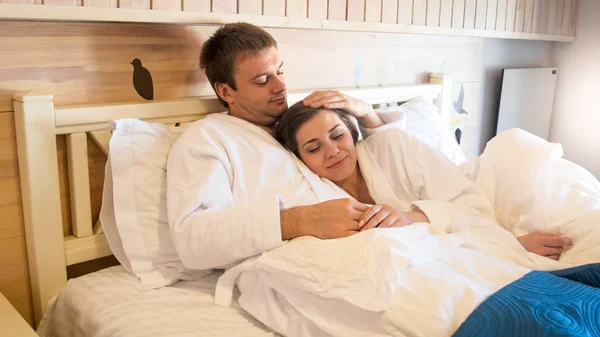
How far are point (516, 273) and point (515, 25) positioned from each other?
6.64 ft

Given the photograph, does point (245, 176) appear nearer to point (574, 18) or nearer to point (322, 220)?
point (322, 220)

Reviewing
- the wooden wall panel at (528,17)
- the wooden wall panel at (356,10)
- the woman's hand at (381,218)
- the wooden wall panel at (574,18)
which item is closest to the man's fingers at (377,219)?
the woman's hand at (381,218)

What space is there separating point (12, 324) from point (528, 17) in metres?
2.71

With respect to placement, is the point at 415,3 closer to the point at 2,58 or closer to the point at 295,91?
the point at 295,91

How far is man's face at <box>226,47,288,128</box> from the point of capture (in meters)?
1.57

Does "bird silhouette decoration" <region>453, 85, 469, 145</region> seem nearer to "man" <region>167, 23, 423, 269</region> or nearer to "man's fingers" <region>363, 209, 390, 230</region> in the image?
"man" <region>167, 23, 423, 269</region>

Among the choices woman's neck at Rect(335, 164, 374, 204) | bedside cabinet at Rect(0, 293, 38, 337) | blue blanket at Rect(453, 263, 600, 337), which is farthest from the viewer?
woman's neck at Rect(335, 164, 374, 204)

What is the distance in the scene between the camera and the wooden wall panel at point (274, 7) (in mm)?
1778

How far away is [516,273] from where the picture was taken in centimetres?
115

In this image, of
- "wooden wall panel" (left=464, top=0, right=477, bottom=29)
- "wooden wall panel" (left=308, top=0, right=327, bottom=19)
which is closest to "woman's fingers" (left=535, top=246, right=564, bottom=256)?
"wooden wall panel" (left=308, top=0, right=327, bottom=19)

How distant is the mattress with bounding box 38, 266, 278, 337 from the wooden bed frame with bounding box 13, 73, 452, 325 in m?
0.05

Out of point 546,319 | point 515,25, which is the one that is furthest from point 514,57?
point 546,319

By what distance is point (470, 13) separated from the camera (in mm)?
2545

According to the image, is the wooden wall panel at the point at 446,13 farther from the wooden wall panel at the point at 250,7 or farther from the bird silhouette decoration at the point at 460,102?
the wooden wall panel at the point at 250,7
